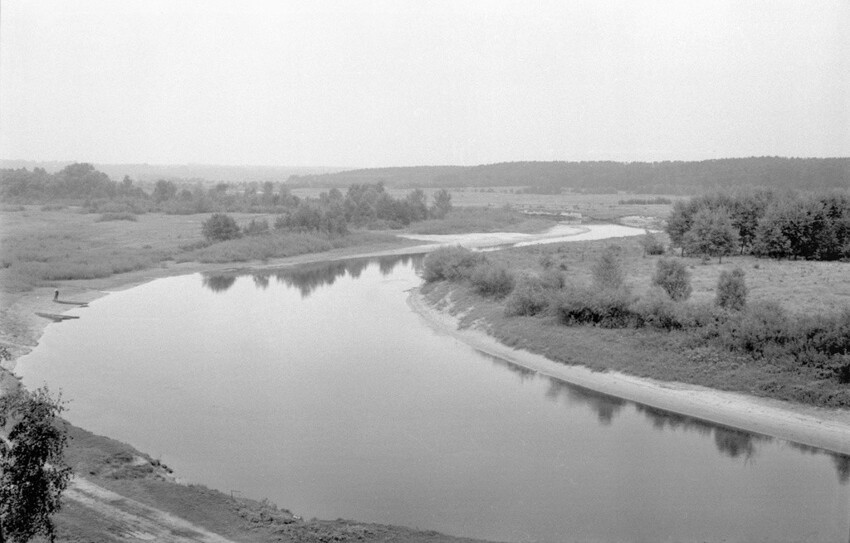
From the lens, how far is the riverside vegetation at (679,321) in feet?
74.4

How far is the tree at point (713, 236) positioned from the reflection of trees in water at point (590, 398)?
2879 centimetres

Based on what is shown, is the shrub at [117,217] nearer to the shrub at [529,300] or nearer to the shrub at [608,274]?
the shrub at [529,300]

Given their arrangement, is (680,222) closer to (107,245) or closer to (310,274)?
(310,274)

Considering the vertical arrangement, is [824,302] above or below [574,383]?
above

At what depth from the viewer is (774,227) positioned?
163 feet

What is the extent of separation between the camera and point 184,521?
552 inches

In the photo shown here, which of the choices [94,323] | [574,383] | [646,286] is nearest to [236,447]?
[574,383]

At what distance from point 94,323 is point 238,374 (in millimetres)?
11884

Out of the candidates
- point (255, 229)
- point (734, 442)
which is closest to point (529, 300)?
point (734, 442)

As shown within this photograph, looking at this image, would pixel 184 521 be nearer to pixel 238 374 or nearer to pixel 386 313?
pixel 238 374

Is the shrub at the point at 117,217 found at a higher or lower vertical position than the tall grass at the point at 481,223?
higher

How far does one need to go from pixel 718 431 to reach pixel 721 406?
1.46 m

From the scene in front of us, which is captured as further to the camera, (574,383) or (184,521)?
(574,383)

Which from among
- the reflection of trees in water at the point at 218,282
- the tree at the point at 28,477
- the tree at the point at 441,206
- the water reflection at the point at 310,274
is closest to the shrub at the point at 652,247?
the water reflection at the point at 310,274
